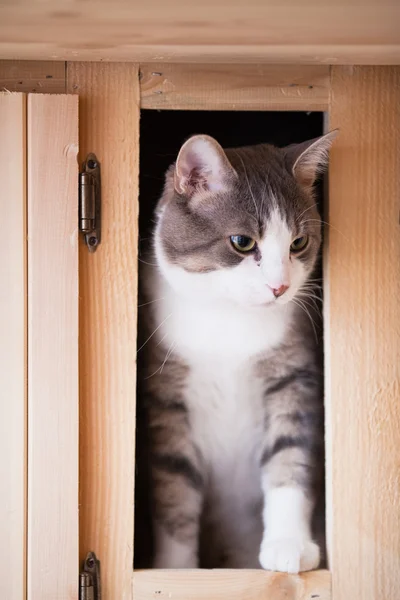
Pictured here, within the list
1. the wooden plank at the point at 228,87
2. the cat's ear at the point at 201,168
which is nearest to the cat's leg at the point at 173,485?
the cat's ear at the point at 201,168

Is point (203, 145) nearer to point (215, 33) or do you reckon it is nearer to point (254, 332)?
point (215, 33)

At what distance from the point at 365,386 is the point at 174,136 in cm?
47

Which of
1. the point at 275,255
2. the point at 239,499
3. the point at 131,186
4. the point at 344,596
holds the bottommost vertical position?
the point at 344,596

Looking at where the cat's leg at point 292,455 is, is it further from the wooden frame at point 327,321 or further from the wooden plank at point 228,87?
the wooden plank at point 228,87

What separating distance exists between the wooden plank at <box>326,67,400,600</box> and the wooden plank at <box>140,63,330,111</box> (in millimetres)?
158

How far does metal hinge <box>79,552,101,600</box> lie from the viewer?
3.01 feet

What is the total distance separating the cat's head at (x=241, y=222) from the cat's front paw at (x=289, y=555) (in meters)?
0.36

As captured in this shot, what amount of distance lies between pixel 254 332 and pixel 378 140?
1.11 feet

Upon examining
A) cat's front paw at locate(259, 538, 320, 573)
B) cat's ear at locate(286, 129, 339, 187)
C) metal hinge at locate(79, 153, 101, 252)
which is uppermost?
cat's ear at locate(286, 129, 339, 187)

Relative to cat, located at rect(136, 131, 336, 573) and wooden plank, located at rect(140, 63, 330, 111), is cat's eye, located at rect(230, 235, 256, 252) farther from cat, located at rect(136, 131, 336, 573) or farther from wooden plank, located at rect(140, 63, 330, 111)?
wooden plank, located at rect(140, 63, 330, 111)

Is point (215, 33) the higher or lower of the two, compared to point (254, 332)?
higher

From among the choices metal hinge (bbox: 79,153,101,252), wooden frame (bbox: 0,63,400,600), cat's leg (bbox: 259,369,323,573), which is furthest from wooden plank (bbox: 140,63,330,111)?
cat's leg (bbox: 259,369,323,573)

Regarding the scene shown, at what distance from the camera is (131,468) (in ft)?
3.05

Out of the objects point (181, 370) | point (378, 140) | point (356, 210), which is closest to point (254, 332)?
point (181, 370)
